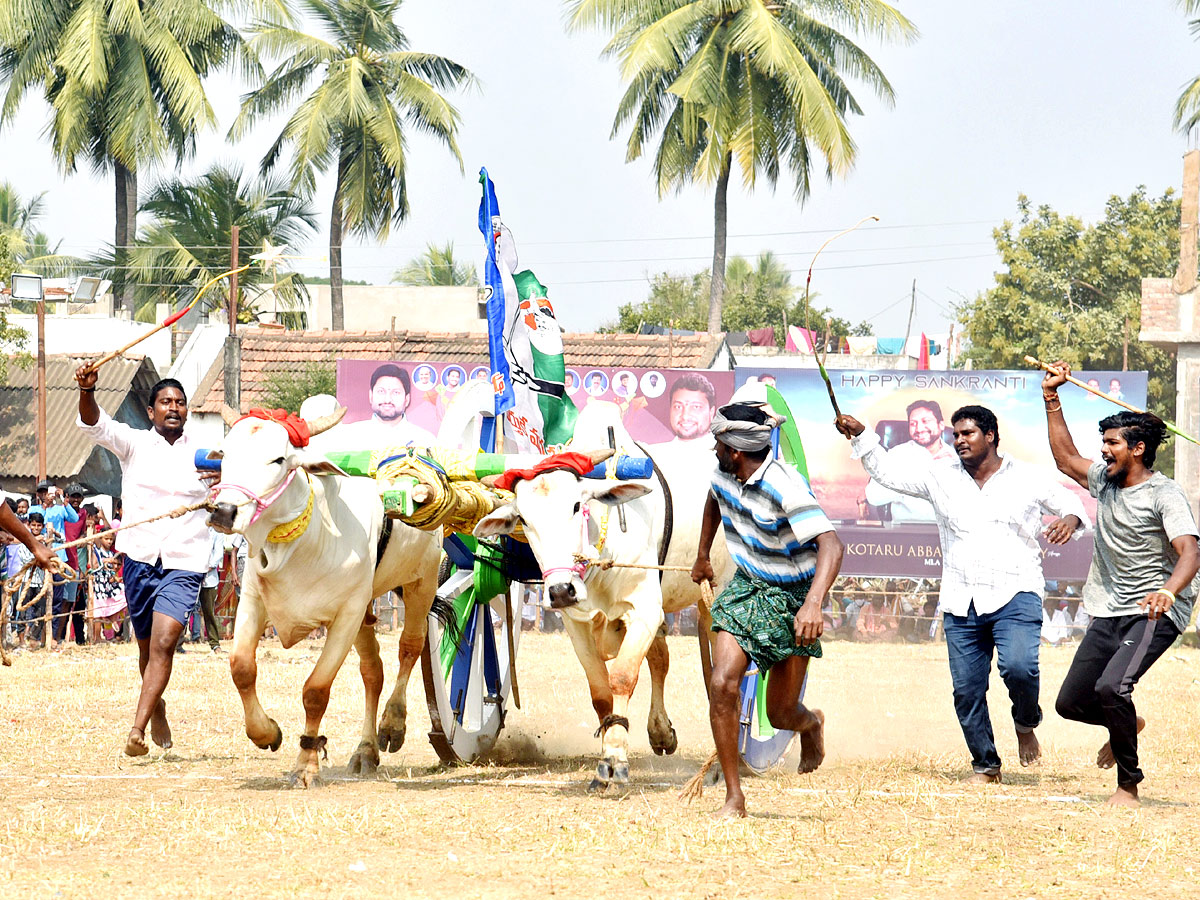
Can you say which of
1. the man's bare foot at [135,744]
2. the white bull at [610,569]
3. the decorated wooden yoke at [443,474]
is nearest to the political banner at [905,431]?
the white bull at [610,569]

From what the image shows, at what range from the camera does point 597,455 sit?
22.9 ft

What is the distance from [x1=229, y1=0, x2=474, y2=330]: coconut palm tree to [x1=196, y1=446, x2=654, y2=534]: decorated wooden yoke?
81.1 feet

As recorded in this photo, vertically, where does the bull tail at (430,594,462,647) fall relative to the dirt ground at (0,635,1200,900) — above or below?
above

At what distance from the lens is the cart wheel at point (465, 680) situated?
8.09 m

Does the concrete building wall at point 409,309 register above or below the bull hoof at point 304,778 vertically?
above

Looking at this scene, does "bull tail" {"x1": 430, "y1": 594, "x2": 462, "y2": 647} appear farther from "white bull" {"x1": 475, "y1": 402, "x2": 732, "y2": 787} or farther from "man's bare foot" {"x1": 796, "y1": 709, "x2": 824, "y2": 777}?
"man's bare foot" {"x1": 796, "y1": 709, "x2": 824, "y2": 777}

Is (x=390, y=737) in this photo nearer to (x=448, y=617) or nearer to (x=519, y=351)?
(x=448, y=617)

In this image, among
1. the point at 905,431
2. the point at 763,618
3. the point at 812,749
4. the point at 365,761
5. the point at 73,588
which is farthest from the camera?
the point at 905,431

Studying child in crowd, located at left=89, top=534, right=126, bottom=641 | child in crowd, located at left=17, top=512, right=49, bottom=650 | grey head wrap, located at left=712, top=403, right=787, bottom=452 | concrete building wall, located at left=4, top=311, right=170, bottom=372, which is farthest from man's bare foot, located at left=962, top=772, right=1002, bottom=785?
concrete building wall, located at left=4, top=311, right=170, bottom=372

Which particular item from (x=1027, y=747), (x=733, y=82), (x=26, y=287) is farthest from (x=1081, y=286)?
(x=1027, y=747)

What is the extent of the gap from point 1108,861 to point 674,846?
151 centimetres

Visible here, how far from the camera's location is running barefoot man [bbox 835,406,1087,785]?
7.46 meters

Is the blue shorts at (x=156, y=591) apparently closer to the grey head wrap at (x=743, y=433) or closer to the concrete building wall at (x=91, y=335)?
the grey head wrap at (x=743, y=433)

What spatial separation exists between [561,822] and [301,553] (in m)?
1.75
